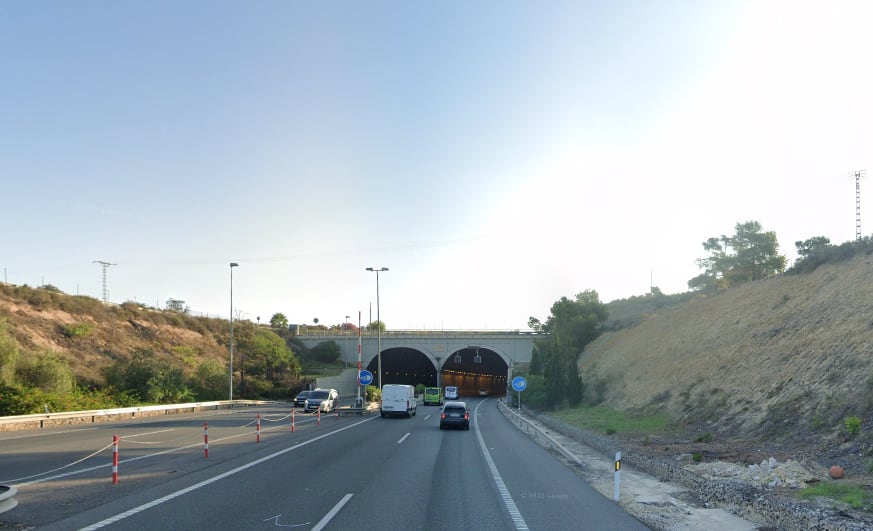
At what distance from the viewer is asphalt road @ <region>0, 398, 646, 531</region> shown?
9.70 meters

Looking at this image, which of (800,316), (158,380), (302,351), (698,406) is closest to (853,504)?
(698,406)

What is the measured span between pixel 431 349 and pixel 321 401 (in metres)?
40.5

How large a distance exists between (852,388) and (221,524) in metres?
18.8

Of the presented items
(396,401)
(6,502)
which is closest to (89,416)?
(396,401)

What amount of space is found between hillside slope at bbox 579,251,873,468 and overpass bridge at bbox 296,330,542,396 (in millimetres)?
29573

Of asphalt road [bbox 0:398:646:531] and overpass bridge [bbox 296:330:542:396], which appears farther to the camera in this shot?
overpass bridge [bbox 296:330:542:396]

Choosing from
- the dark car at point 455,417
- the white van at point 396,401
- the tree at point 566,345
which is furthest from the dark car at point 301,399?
the dark car at point 455,417

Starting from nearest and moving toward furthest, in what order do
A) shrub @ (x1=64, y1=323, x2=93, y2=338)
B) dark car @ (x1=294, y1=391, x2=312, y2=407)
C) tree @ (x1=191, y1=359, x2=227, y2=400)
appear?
dark car @ (x1=294, y1=391, x2=312, y2=407)
tree @ (x1=191, y1=359, x2=227, y2=400)
shrub @ (x1=64, y1=323, x2=93, y2=338)

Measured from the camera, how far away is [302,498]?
11422mm

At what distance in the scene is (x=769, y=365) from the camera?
27.1m

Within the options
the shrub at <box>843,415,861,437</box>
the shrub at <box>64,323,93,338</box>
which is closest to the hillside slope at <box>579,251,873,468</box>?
the shrub at <box>843,415,861,437</box>

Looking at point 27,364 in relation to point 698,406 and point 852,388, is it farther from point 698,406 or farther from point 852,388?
point 852,388

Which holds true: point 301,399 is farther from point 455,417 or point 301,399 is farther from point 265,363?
point 455,417

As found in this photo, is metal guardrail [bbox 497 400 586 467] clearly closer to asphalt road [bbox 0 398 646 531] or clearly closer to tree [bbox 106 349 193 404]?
asphalt road [bbox 0 398 646 531]
